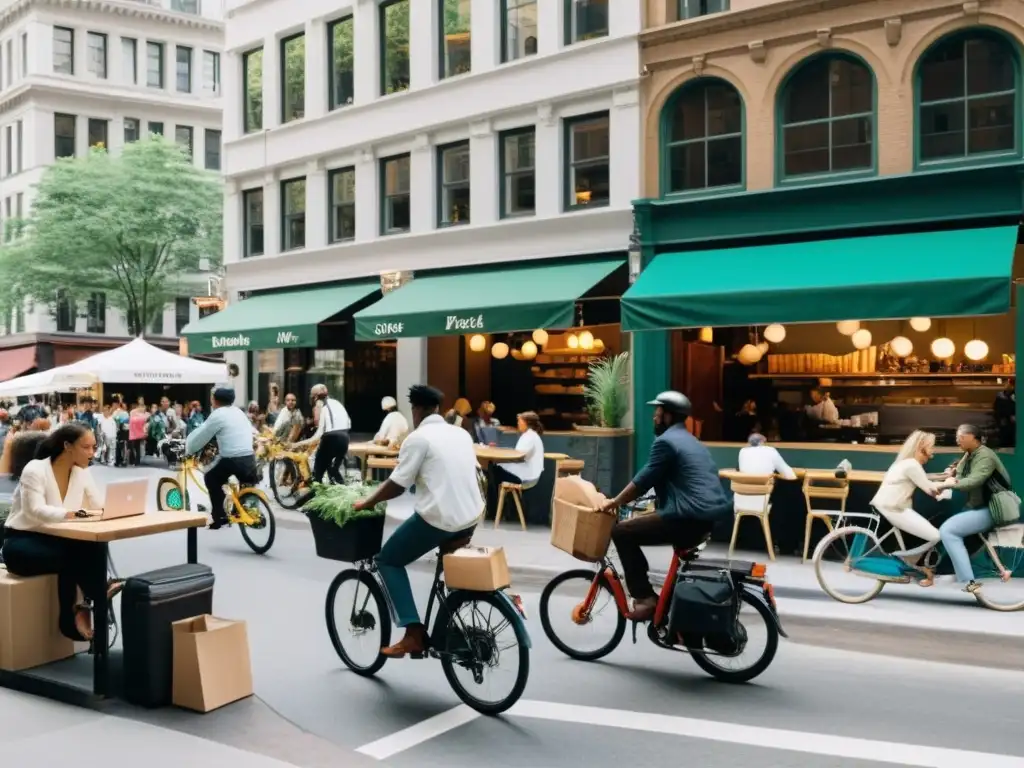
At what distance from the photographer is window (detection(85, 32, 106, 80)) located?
48.1 m

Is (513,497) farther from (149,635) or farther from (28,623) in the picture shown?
(149,635)

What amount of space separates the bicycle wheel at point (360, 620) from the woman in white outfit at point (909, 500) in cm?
546

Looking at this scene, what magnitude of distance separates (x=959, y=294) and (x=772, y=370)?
7.38 metres

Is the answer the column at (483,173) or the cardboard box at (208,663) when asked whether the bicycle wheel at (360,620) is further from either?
the column at (483,173)

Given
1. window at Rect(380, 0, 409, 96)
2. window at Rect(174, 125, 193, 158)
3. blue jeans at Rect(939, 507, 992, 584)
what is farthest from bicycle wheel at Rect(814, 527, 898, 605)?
window at Rect(174, 125, 193, 158)

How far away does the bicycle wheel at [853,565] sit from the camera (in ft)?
34.0

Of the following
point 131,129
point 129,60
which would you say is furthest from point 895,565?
point 129,60

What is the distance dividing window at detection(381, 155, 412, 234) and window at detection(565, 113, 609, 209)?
14.1ft

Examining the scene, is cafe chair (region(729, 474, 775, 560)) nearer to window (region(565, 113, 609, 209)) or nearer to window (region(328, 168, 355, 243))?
window (region(565, 113, 609, 209))

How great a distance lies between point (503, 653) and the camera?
21.3ft

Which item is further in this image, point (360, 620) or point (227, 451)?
point (227, 451)

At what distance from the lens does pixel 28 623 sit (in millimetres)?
7164

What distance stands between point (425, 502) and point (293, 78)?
2091cm

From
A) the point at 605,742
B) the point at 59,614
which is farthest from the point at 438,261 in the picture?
the point at 605,742
